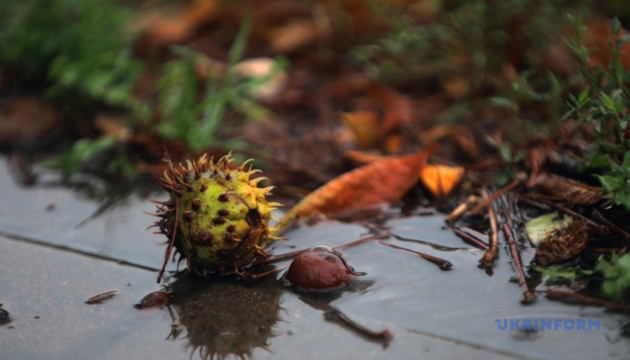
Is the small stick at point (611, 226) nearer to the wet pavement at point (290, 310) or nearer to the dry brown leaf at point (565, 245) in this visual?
the dry brown leaf at point (565, 245)

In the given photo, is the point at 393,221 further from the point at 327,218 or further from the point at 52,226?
the point at 52,226

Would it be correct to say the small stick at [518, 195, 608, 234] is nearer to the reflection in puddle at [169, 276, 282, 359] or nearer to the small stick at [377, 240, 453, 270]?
the small stick at [377, 240, 453, 270]

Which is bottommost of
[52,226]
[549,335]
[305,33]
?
[549,335]

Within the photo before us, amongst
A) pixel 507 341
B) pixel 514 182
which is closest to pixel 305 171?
pixel 514 182

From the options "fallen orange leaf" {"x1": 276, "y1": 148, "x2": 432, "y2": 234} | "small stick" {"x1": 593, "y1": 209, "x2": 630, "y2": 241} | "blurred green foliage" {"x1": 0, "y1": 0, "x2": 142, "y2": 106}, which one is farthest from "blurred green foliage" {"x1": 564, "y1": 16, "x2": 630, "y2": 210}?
"blurred green foliage" {"x1": 0, "y1": 0, "x2": 142, "y2": 106}

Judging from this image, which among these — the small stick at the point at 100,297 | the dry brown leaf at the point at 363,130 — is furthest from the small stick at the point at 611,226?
the small stick at the point at 100,297

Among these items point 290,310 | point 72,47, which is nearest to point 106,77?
point 72,47
